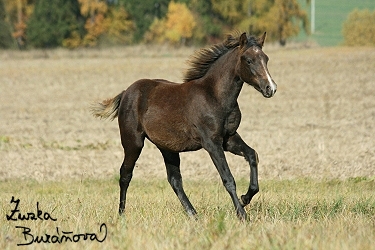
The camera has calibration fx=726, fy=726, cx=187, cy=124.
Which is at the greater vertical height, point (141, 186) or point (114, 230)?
point (114, 230)

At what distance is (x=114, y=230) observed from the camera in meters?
7.06

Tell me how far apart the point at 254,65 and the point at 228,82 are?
539 mm

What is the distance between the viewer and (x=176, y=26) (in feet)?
266

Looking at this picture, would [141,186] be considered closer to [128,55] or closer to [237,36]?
[237,36]

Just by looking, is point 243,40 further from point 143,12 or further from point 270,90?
point 143,12

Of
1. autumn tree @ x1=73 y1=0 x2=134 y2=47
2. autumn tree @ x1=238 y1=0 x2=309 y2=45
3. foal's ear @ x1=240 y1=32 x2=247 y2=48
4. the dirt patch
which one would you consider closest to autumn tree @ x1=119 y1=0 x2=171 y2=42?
autumn tree @ x1=73 y1=0 x2=134 y2=47

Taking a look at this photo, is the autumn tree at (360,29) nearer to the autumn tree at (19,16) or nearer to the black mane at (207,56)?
the autumn tree at (19,16)

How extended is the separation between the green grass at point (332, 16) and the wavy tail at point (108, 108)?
7038 centimetres

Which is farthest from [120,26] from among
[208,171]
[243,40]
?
[243,40]

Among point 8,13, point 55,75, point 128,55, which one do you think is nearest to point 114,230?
point 55,75

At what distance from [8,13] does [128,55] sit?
96.0 ft

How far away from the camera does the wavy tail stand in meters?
10.6

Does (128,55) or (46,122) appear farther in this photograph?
(128,55)

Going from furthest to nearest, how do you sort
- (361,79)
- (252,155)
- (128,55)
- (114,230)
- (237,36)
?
(128,55) → (361,79) → (237,36) → (252,155) → (114,230)
